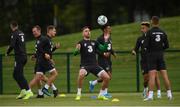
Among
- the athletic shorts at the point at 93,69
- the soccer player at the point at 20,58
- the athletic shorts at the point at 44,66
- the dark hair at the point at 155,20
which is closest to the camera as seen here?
the dark hair at the point at 155,20

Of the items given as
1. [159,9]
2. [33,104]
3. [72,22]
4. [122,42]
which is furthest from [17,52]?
[72,22]

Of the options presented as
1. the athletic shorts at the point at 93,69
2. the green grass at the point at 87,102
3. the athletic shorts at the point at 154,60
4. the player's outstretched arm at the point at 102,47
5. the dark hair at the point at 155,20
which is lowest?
the green grass at the point at 87,102

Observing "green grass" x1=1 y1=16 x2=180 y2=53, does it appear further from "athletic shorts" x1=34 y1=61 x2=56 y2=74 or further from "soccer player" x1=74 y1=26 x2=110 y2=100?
"soccer player" x1=74 y1=26 x2=110 y2=100

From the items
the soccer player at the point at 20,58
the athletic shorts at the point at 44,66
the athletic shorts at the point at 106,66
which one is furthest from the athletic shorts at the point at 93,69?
the soccer player at the point at 20,58

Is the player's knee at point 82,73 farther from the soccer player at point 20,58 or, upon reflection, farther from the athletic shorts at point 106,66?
the soccer player at point 20,58

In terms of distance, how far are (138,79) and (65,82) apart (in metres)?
2.69

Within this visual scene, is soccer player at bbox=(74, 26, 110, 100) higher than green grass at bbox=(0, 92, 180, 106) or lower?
higher

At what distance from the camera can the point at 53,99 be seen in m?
24.5

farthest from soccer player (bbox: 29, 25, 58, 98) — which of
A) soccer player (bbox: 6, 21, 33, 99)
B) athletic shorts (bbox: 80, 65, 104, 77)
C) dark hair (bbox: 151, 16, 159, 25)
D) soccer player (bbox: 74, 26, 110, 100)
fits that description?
dark hair (bbox: 151, 16, 159, 25)

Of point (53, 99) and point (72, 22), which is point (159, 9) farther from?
point (53, 99)

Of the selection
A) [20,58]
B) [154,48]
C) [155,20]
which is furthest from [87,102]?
[20,58]

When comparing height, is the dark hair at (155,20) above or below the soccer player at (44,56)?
above

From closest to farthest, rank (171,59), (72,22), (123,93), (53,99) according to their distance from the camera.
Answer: (53,99) → (123,93) → (171,59) → (72,22)

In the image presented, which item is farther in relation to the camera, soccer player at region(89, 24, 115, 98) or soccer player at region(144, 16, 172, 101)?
soccer player at region(89, 24, 115, 98)
